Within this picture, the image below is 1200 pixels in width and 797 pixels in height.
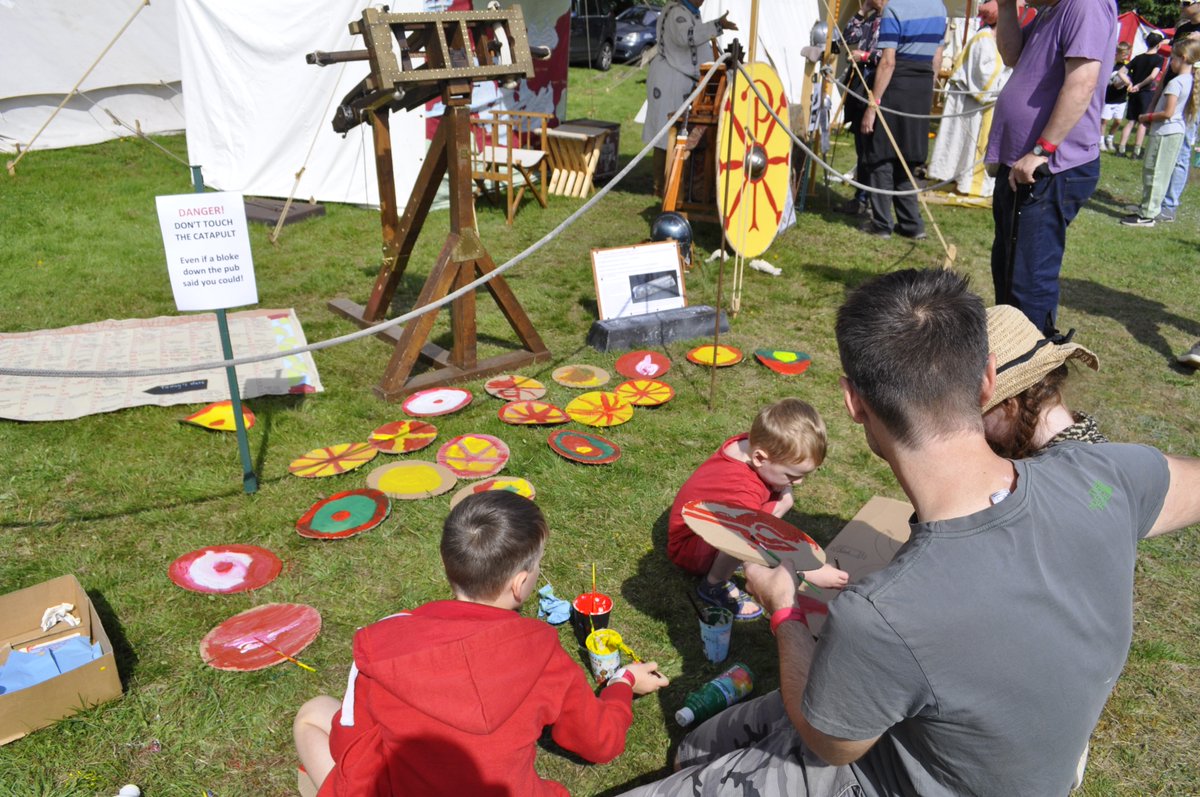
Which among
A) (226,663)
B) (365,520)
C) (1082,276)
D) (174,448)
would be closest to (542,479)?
(365,520)

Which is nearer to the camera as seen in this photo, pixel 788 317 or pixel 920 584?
pixel 920 584

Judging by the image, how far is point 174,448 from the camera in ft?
13.9

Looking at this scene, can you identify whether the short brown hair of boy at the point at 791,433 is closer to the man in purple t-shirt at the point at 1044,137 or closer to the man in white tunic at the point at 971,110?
the man in purple t-shirt at the point at 1044,137

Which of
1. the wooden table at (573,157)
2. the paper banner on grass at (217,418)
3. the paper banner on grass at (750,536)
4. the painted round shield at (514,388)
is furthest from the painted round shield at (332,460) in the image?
the wooden table at (573,157)

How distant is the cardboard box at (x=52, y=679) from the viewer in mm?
2473

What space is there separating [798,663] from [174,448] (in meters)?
3.56

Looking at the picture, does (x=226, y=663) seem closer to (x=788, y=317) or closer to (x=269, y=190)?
(x=788, y=317)

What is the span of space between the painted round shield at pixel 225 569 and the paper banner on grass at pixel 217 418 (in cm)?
110

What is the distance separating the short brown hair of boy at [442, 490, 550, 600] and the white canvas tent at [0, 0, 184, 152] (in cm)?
1078

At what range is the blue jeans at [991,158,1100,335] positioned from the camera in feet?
13.4

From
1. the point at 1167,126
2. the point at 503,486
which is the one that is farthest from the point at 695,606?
the point at 1167,126

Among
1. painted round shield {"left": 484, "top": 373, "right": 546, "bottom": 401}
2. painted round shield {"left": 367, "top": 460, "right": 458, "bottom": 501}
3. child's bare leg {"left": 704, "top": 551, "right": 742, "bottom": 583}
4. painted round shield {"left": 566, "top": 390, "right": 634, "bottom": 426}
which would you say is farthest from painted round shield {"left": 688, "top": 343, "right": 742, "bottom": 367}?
child's bare leg {"left": 704, "top": 551, "right": 742, "bottom": 583}

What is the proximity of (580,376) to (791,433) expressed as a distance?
228 cm

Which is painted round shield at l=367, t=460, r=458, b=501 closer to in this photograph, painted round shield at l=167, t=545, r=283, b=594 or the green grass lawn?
the green grass lawn
